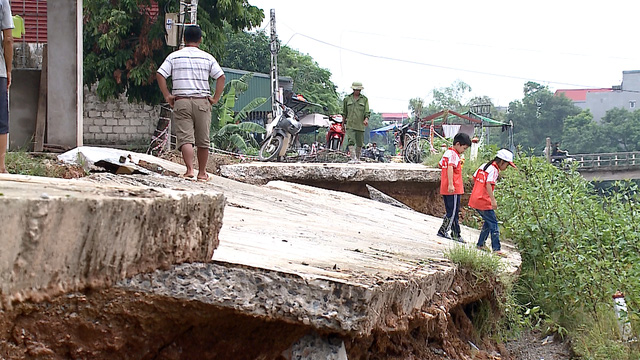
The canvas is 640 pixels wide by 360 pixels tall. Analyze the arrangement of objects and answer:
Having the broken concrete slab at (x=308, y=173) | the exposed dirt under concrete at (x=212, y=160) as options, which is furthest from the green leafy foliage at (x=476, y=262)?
the exposed dirt under concrete at (x=212, y=160)

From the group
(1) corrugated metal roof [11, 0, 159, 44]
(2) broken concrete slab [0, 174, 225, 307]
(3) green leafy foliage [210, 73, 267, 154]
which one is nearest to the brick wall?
(3) green leafy foliage [210, 73, 267, 154]

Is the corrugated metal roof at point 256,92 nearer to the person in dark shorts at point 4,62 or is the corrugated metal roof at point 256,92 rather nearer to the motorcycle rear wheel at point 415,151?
the motorcycle rear wheel at point 415,151

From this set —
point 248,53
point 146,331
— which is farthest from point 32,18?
point 248,53

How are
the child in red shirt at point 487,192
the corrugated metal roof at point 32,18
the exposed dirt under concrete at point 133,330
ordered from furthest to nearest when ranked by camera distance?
1. the corrugated metal roof at point 32,18
2. the child in red shirt at point 487,192
3. the exposed dirt under concrete at point 133,330

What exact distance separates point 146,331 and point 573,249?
467 centimetres

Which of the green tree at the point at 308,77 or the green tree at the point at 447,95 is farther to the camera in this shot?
the green tree at the point at 447,95

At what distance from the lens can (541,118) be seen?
62719 mm

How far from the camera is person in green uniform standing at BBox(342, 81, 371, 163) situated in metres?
11.6

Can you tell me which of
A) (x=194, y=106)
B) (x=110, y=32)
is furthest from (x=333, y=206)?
(x=110, y=32)

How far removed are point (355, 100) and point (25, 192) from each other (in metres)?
10.1

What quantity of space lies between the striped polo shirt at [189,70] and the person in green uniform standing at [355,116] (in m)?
5.78

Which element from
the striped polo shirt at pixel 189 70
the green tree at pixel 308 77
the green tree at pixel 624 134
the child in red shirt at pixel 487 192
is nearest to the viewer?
the striped polo shirt at pixel 189 70

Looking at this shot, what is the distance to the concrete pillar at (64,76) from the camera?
858 cm

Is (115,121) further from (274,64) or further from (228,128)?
(274,64)
